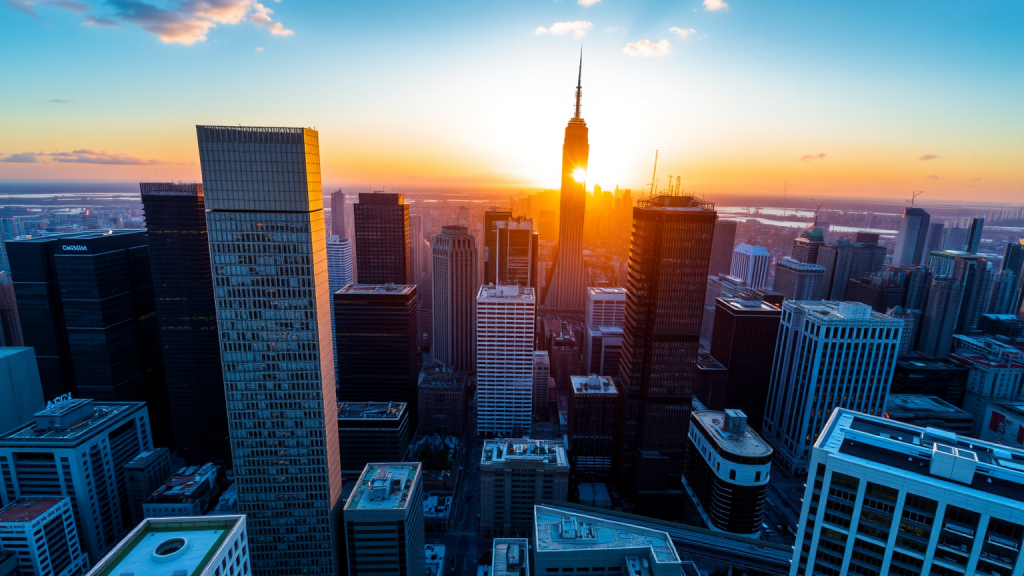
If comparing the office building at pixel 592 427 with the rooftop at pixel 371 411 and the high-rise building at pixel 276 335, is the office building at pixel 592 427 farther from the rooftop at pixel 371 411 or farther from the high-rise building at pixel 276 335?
the high-rise building at pixel 276 335

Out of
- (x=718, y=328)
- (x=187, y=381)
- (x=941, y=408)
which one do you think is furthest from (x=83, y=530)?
(x=941, y=408)

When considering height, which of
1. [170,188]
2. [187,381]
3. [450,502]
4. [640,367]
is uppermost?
[170,188]

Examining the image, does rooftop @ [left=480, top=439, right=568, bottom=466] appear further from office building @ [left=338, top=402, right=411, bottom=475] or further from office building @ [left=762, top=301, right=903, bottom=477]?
office building @ [left=762, top=301, right=903, bottom=477]

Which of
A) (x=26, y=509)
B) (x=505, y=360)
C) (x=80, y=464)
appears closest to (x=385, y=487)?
(x=26, y=509)

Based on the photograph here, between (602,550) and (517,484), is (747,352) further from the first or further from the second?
(602,550)

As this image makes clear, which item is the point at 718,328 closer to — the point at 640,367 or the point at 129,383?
the point at 640,367

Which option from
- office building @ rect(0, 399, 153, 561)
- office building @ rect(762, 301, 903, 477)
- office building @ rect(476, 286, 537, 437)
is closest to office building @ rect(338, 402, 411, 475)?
office building @ rect(476, 286, 537, 437)
